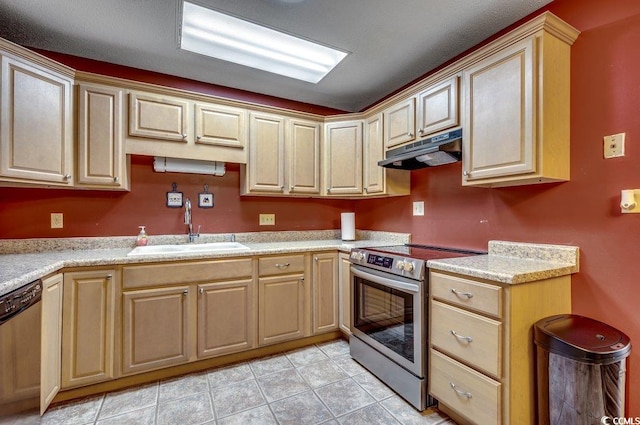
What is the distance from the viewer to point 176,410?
5.76 feet

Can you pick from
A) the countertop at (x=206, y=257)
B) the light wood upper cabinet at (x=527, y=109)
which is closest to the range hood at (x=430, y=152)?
the light wood upper cabinet at (x=527, y=109)

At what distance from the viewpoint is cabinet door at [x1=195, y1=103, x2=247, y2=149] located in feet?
8.09

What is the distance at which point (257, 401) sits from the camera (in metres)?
1.84

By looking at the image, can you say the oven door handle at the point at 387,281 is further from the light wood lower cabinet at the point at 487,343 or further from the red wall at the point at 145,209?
the red wall at the point at 145,209

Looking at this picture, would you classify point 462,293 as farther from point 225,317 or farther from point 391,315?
point 225,317

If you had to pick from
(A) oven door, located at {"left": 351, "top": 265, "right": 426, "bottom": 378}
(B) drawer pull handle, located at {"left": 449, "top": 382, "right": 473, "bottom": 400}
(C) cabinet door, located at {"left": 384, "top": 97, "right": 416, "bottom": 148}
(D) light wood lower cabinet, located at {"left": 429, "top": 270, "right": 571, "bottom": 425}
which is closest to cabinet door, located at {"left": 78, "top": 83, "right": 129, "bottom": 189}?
(A) oven door, located at {"left": 351, "top": 265, "right": 426, "bottom": 378}

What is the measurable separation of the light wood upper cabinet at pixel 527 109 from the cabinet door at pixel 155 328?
2221mm

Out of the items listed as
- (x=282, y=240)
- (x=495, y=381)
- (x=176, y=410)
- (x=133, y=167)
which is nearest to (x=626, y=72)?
(x=495, y=381)

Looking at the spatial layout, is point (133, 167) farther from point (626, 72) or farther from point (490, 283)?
point (626, 72)

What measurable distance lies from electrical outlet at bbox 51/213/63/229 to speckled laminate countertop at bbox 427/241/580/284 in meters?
2.71

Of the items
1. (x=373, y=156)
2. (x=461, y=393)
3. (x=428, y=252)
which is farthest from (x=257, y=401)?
(x=373, y=156)

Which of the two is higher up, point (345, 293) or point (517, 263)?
point (517, 263)

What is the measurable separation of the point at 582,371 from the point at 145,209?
300cm

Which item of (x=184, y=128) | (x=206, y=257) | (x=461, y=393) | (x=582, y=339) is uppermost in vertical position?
(x=184, y=128)
